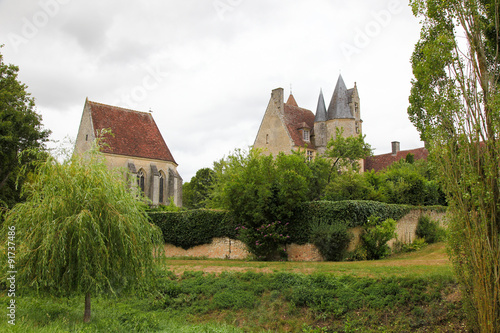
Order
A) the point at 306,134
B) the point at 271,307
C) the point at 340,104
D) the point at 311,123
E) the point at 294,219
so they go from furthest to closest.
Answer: the point at 311,123 < the point at 306,134 < the point at 340,104 < the point at 294,219 < the point at 271,307

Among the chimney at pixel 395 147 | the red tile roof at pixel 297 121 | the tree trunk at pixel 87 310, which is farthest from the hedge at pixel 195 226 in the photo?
the chimney at pixel 395 147

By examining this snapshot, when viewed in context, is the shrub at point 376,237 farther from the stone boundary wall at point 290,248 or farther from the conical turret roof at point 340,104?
the conical turret roof at point 340,104

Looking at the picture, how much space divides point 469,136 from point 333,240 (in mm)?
10496

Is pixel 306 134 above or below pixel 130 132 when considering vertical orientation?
below

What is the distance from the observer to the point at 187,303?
13.4 metres

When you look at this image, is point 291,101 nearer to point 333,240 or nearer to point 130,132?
point 130,132

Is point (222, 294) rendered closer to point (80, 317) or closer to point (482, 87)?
point (80, 317)

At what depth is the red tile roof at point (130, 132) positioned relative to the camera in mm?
36991

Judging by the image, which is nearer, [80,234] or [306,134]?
[80,234]

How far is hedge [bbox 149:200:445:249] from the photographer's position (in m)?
19.3

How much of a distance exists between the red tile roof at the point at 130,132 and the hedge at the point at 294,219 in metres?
12.8

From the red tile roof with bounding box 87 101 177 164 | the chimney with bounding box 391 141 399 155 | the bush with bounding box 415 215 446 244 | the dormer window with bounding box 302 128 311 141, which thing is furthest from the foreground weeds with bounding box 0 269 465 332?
the chimney with bounding box 391 141 399 155

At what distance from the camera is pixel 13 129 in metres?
25.6

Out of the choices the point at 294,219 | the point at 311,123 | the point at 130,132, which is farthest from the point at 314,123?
the point at 294,219
